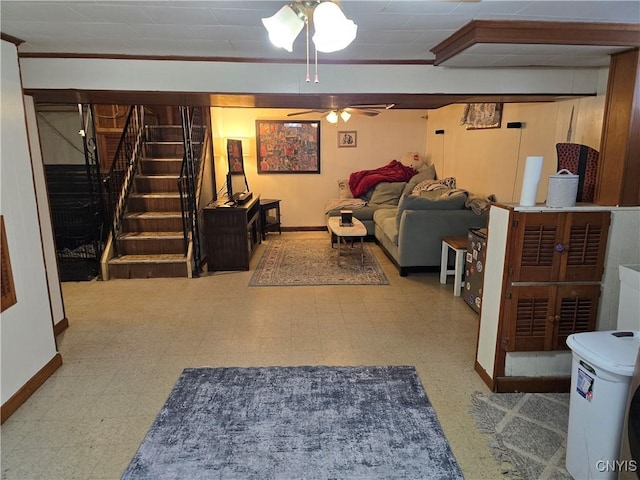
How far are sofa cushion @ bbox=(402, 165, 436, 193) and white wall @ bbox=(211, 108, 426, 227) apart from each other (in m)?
0.64

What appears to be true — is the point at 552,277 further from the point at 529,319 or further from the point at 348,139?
the point at 348,139

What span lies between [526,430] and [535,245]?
3.31 feet

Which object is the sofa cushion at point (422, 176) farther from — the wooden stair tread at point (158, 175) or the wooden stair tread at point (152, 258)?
the wooden stair tread at point (152, 258)

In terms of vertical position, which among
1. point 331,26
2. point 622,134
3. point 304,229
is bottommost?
point 304,229

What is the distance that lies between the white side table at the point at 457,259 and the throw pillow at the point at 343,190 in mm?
2745

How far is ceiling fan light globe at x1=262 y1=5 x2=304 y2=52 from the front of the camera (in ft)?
5.34

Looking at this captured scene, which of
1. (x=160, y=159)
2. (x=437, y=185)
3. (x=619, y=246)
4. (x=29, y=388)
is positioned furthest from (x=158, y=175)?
(x=619, y=246)

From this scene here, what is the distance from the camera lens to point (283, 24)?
64.7 inches

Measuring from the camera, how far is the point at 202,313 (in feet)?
11.8

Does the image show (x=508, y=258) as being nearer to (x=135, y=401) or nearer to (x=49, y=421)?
(x=135, y=401)

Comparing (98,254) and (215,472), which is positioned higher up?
(98,254)

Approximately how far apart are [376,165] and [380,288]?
3.49 meters

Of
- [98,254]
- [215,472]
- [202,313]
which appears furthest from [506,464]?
[98,254]

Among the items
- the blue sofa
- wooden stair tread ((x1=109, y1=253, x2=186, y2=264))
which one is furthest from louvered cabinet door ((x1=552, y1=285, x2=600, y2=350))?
wooden stair tread ((x1=109, y1=253, x2=186, y2=264))
